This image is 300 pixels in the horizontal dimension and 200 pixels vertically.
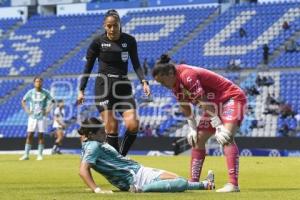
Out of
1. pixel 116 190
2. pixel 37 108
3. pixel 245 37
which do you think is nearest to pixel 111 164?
pixel 116 190

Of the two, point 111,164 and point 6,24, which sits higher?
point 111,164

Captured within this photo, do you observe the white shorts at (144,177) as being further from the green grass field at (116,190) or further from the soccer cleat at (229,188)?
the soccer cleat at (229,188)

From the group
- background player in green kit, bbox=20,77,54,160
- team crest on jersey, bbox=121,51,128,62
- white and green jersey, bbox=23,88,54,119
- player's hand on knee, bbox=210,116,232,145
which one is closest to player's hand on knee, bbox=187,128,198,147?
player's hand on knee, bbox=210,116,232,145

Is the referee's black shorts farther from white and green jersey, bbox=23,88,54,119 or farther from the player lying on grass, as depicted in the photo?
white and green jersey, bbox=23,88,54,119

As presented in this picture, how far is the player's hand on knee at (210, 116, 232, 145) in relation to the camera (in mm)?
9516

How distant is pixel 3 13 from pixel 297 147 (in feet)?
91.1

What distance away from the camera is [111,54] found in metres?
12.4

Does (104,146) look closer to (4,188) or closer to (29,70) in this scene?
(4,188)

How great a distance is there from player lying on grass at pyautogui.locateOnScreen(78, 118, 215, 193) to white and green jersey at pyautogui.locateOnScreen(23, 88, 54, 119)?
11.5m

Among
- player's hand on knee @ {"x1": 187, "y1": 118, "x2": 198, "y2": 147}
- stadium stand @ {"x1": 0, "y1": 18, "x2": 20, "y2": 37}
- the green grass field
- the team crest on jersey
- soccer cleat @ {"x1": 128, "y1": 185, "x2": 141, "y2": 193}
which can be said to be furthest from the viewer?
stadium stand @ {"x1": 0, "y1": 18, "x2": 20, "y2": 37}

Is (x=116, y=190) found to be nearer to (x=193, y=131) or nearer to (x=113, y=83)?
(x=193, y=131)

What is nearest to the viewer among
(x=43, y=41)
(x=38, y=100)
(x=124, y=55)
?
(x=124, y=55)

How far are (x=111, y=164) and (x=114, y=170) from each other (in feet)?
0.27

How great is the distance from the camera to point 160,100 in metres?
35.7
